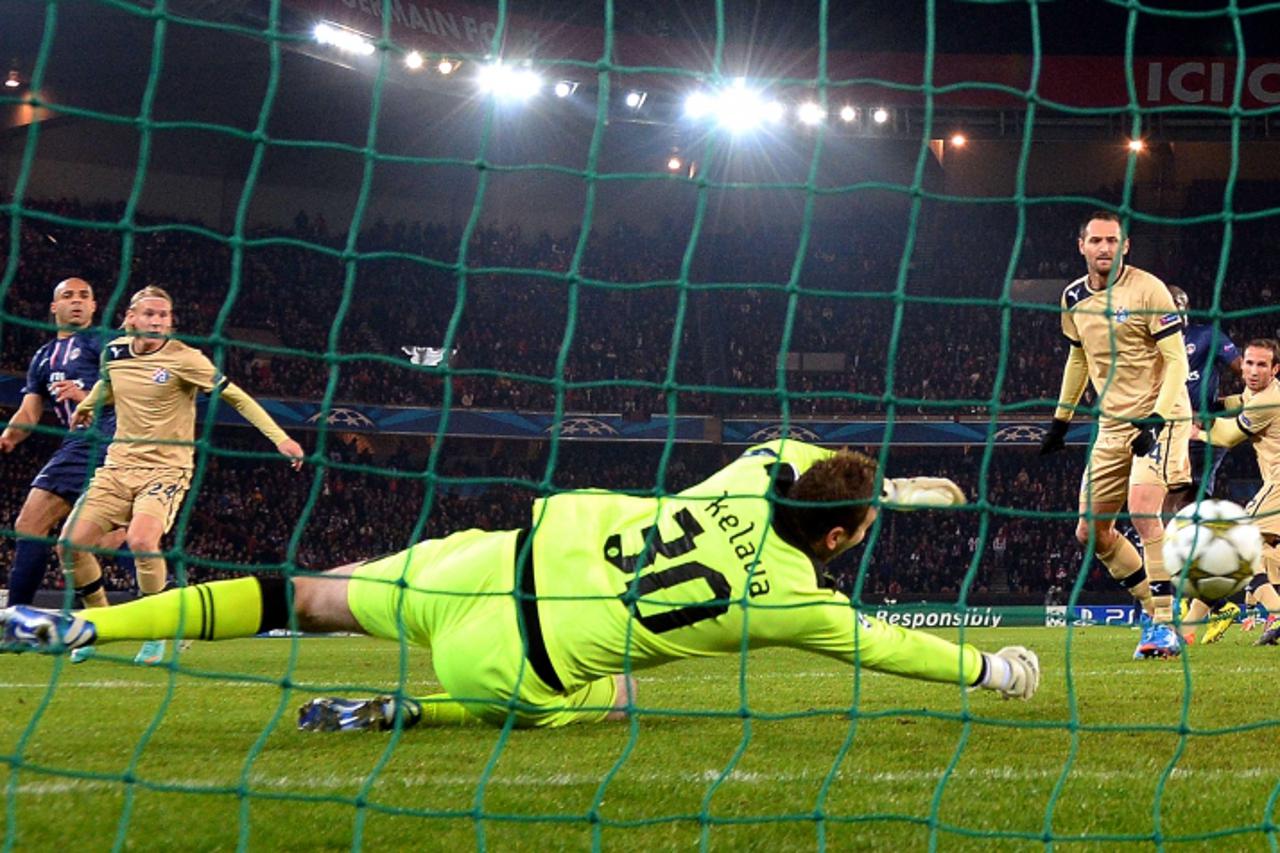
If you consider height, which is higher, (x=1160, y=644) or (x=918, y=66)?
(x=918, y=66)

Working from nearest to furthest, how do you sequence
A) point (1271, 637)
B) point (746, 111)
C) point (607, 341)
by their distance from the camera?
point (1271, 637) → point (746, 111) → point (607, 341)

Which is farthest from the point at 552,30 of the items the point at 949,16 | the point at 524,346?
the point at 949,16

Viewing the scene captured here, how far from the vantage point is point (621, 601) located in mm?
3797

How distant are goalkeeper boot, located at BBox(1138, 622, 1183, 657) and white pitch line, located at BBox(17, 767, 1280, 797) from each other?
3.99 metres

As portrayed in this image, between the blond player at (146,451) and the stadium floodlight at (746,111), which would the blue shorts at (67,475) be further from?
the stadium floodlight at (746,111)

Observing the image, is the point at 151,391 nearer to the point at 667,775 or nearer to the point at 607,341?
the point at 667,775

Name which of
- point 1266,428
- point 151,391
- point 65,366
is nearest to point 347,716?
point 151,391

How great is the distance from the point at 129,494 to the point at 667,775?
198 inches

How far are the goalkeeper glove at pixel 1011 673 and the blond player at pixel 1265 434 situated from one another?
5585 mm

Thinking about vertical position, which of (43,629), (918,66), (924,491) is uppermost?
(918,66)

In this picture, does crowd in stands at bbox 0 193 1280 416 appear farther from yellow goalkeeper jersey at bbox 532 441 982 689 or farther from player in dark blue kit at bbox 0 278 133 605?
yellow goalkeeper jersey at bbox 532 441 982 689

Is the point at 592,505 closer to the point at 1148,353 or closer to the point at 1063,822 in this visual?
the point at 1063,822

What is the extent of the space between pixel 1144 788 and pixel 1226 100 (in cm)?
2412

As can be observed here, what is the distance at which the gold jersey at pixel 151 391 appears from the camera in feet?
25.2
